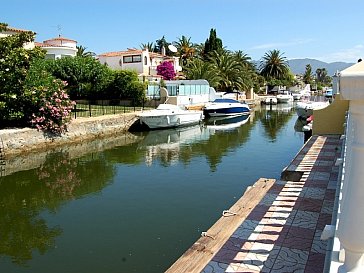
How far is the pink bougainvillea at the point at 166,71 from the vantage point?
41.4 meters

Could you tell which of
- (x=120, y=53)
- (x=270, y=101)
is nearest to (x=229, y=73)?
(x=270, y=101)

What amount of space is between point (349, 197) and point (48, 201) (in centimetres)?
966

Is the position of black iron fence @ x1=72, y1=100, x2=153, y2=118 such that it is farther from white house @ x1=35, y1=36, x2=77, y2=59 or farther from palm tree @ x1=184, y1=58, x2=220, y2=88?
palm tree @ x1=184, y1=58, x2=220, y2=88

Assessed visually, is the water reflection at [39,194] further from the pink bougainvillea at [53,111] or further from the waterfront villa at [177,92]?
the waterfront villa at [177,92]

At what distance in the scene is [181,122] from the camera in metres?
25.2

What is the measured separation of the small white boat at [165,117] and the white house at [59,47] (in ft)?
51.9

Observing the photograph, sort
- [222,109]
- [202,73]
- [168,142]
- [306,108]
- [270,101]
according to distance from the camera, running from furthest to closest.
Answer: [270,101]
[202,73]
[222,109]
[306,108]
[168,142]

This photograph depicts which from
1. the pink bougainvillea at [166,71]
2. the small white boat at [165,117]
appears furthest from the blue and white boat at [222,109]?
the pink bougainvillea at [166,71]

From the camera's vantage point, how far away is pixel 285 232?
544cm

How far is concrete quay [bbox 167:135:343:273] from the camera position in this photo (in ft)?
14.8

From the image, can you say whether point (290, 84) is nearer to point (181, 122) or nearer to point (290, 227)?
point (181, 122)

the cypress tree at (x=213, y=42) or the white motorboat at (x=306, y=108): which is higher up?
the cypress tree at (x=213, y=42)

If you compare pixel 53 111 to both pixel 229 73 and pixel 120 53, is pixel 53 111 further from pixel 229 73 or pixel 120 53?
pixel 229 73

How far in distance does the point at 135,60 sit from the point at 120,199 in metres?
34.3
